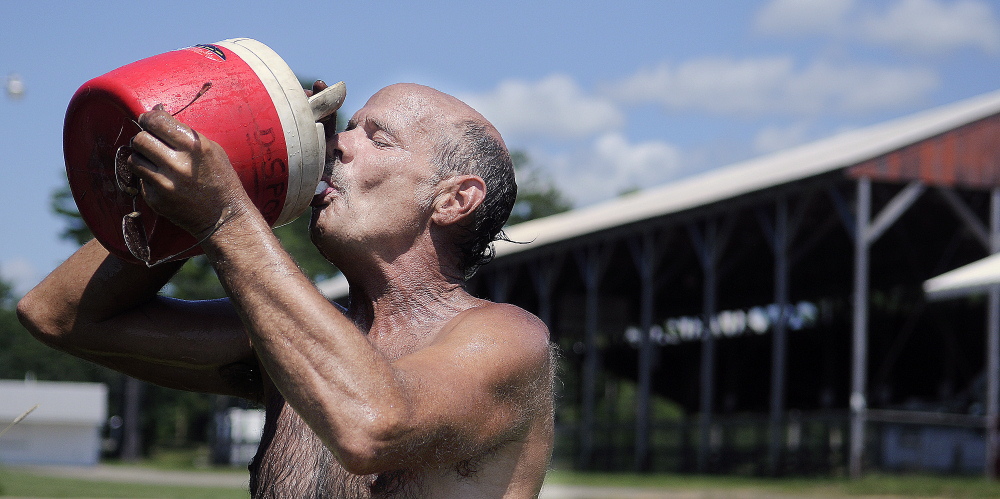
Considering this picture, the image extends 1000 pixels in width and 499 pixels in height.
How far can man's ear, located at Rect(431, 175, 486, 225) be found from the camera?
8.00 ft

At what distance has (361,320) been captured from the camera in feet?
8.48

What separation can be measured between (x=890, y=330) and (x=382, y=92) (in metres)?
28.9

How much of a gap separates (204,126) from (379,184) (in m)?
0.38

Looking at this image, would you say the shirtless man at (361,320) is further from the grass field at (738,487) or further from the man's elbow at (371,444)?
the grass field at (738,487)

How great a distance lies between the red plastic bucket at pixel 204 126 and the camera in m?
2.19

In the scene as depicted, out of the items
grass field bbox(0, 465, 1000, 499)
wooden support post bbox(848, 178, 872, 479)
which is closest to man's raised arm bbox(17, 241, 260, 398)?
grass field bbox(0, 465, 1000, 499)

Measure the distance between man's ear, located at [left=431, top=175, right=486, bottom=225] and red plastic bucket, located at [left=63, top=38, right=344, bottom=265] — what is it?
25 centimetres

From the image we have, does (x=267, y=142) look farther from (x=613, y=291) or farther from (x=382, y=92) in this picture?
(x=613, y=291)

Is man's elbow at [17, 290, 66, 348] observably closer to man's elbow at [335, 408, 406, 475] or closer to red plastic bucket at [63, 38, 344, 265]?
red plastic bucket at [63, 38, 344, 265]

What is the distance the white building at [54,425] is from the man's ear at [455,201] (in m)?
44.7

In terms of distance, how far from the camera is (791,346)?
34.5 meters

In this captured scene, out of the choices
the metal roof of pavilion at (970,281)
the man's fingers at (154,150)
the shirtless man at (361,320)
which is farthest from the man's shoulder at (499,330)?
the metal roof of pavilion at (970,281)

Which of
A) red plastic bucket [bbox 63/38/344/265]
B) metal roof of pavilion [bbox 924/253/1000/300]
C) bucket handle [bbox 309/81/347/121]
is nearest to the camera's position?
red plastic bucket [bbox 63/38/344/265]

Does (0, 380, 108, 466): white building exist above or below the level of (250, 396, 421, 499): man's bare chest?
below
